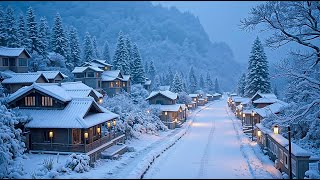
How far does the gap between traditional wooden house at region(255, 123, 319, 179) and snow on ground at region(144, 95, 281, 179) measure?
0.82 m

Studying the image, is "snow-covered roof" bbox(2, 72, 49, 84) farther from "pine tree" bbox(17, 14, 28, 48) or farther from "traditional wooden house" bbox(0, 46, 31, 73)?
"pine tree" bbox(17, 14, 28, 48)

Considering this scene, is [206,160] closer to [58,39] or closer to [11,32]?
[58,39]

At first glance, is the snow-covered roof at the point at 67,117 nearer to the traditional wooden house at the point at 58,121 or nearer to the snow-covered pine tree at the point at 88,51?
the traditional wooden house at the point at 58,121

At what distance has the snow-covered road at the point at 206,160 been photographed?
23820mm

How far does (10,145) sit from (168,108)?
1431 inches

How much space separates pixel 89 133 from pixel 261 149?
19.6m

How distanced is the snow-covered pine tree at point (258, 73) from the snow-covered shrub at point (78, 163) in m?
44.2

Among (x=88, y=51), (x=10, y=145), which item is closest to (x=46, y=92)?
(x=10, y=145)

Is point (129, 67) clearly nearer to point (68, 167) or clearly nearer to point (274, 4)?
point (68, 167)

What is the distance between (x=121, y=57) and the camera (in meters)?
76.2

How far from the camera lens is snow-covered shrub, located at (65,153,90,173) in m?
24.4

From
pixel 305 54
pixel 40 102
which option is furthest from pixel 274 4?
pixel 40 102

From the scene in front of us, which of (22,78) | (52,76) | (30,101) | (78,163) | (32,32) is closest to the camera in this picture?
(78,163)

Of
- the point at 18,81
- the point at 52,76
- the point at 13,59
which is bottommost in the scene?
the point at 18,81
